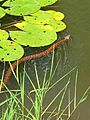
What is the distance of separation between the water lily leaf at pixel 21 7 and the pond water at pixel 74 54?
20cm

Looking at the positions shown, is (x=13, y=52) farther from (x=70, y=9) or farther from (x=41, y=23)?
(x=70, y=9)

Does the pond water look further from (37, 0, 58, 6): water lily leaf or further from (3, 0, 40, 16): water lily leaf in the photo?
(3, 0, 40, 16): water lily leaf

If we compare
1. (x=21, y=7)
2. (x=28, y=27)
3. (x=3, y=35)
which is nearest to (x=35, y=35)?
(x=28, y=27)

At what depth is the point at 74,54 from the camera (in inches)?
91.0

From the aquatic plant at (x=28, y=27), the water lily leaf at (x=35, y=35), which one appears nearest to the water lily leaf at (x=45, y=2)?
the aquatic plant at (x=28, y=27)

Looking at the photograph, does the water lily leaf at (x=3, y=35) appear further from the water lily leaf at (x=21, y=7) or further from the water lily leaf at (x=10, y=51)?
the water lily leaf at (x=21, y=7)

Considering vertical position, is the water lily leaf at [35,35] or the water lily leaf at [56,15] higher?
the water lily leaf at [56,15]

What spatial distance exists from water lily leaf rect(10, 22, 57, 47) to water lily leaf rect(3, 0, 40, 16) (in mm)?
140

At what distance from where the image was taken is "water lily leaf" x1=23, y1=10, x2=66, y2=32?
238cm

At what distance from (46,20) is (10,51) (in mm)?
399

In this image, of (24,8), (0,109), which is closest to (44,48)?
(24,8)

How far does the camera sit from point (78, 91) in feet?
6.84

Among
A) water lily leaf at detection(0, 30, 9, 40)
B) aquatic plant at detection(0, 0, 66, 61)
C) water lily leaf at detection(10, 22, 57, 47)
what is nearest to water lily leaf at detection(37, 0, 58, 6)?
aquatic plant at detection(0, 0, 66, 61)

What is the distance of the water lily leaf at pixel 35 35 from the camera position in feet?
7.30
